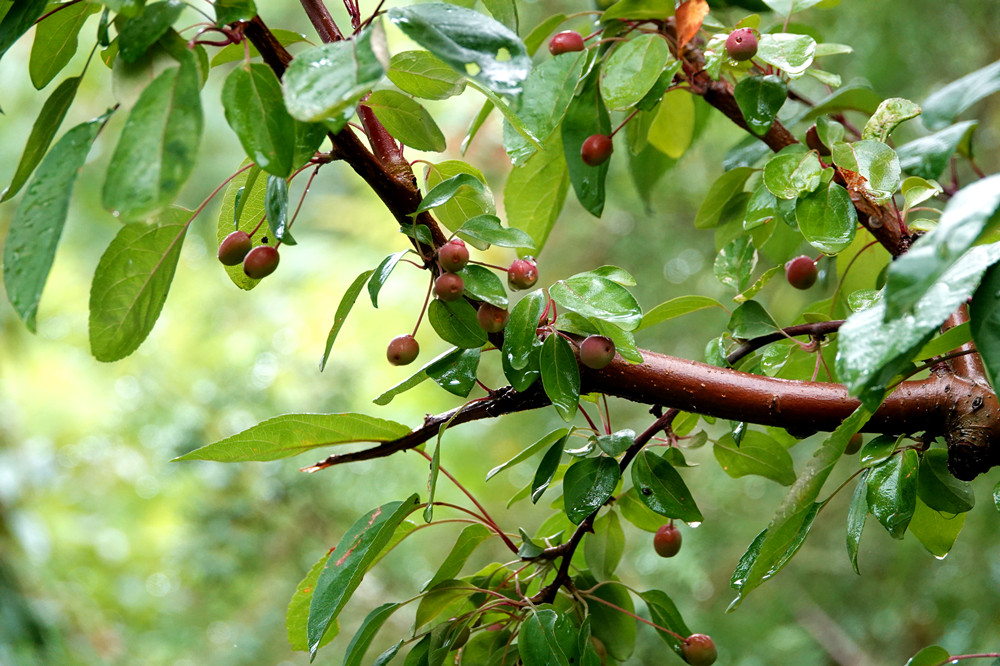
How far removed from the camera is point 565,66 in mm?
454

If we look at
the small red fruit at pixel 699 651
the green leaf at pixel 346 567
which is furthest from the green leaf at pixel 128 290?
the small red fruit at pixel 699 651

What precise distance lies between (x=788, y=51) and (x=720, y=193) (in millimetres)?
133

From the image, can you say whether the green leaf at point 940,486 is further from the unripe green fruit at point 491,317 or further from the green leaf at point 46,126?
the green leaf at point 46,126

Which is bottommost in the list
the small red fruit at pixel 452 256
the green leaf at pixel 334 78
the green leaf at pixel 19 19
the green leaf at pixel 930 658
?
the green leaf at pixel 930 658

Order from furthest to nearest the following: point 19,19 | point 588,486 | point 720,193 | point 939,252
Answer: point 720,193, point 588,486, point 19,19, point 939,252

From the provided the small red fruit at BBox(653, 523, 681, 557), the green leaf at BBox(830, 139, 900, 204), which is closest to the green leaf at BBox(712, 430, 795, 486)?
the small red fruit at BBox(653, 523, 681, 557)

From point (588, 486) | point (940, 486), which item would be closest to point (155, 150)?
point (588, 486)

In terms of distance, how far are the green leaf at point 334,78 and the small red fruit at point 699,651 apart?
1.19ft

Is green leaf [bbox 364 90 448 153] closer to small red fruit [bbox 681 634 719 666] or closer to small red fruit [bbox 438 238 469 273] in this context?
small red fruit [bbox 438 238 469 273]

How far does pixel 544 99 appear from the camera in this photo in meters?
0.43

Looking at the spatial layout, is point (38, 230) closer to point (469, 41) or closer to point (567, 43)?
point (469, 41)

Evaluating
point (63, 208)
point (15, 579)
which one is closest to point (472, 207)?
point (63, 208)

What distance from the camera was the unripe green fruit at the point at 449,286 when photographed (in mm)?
369

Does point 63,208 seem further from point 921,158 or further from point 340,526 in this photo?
point 340,526
